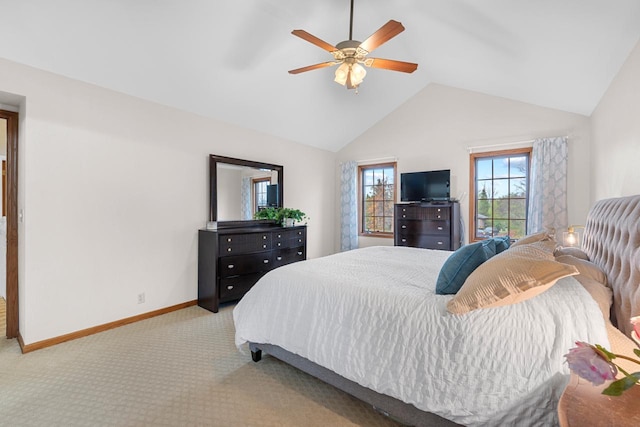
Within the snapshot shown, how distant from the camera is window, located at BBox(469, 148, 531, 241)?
4406mm

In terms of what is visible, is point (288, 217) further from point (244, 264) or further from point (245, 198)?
point (244, 264)

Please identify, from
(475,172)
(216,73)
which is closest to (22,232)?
(216,73)

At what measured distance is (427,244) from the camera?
454 cm

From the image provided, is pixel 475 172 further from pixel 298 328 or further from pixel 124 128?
pixel 124 128

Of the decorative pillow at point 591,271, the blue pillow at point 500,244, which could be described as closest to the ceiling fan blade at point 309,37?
the blue pillow at point 500,244

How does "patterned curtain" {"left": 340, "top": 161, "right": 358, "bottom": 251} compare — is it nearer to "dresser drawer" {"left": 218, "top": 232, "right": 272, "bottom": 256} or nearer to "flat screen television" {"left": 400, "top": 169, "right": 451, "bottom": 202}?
"flat screen television" {"left": 400, "top": 169, "right": 451, "bottom": 202}

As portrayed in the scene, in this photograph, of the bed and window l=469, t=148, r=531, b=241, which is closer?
the bed

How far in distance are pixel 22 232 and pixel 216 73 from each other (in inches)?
92.3

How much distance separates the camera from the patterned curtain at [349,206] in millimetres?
5742

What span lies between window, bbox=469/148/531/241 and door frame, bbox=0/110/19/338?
215 inches

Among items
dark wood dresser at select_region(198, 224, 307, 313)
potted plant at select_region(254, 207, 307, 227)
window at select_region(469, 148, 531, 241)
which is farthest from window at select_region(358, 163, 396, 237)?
dark wood dresser at select_region(198, 224, 307, 313)

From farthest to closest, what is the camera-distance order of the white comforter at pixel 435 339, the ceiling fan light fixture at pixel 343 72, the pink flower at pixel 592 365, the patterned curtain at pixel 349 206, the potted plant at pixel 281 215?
the patterned curtain at pixel 349 206, the potted plant at pixel 281 215, the ceiling fan light fixture at pixel 343 72, the white comforter at pixel 435 339, the pink flower at pixel 592 365

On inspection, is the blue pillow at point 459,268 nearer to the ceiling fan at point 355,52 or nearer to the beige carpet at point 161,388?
the beige carpet at point 161,388

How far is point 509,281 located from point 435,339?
43 cm
